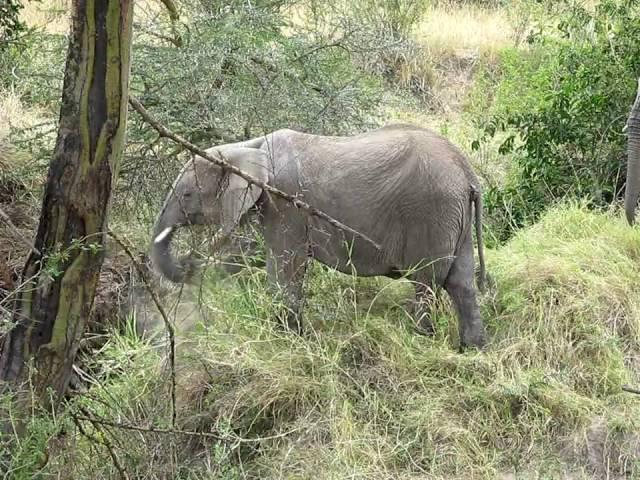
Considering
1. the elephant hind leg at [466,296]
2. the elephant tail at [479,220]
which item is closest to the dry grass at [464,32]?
the elephant tail at [479,220]

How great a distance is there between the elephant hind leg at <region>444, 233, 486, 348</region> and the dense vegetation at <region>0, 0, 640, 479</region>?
0.11 meters

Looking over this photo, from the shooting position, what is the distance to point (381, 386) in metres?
4.55

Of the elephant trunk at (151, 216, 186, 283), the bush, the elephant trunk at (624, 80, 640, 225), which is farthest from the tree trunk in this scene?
the bush

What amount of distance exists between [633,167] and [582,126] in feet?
5.53

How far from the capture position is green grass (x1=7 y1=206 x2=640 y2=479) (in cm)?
406

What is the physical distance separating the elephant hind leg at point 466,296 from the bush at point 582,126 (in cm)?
208

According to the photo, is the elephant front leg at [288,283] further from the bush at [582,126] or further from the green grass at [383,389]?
the bush at [582,126]

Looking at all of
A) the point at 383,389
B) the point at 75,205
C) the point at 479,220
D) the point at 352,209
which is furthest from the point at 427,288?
the point at 75,205

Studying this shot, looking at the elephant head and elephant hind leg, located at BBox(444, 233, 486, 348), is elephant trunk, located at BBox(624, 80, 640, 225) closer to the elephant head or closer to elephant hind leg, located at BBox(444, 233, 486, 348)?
elephant hind leg, located at BBox(444, 233, 486, 348)

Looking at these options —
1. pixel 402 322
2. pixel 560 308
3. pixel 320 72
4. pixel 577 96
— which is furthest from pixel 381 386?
pixel 577 96

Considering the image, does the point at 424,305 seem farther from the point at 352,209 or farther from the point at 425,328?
the point at 352,209

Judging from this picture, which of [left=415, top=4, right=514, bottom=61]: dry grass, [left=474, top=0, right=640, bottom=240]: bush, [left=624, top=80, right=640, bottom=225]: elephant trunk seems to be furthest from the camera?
[left=415, top=4, right=514, bottom=61]: dry grass

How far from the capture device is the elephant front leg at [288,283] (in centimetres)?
477

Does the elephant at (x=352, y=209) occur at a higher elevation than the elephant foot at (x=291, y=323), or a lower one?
higher
